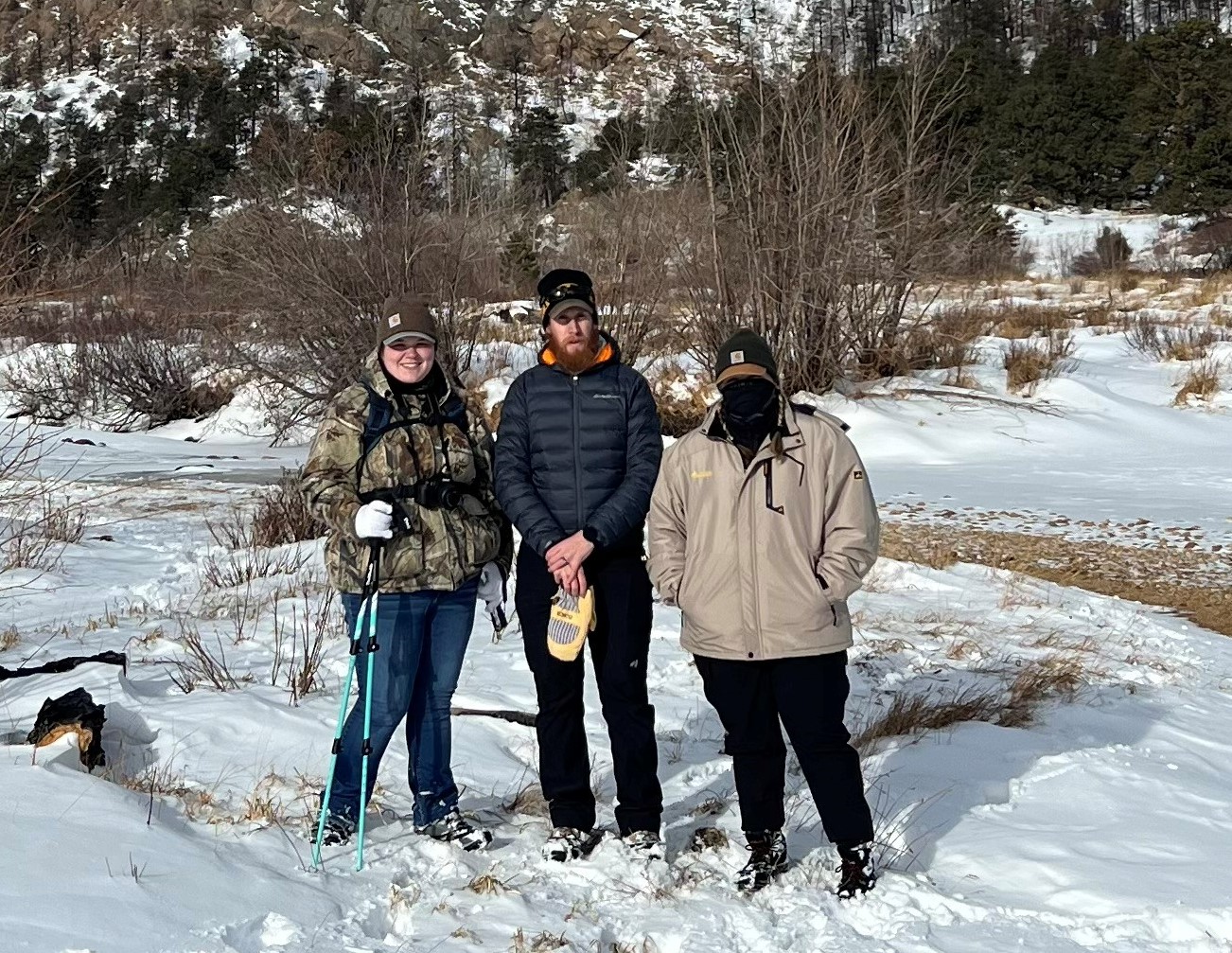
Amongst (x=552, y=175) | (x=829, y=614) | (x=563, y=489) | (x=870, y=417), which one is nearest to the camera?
(x=829, y=614)

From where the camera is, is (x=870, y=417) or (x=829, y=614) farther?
(x=870, y=417)

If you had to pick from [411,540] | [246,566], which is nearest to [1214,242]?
[246,566]

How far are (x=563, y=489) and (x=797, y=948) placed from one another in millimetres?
1494

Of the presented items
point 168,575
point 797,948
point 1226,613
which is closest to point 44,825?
point 797,948

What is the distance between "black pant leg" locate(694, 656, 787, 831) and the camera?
11.2 ft

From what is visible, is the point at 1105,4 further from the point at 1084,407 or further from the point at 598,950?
the point at 598,950

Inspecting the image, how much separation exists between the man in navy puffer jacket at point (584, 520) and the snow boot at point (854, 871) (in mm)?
581

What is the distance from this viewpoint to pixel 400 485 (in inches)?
140

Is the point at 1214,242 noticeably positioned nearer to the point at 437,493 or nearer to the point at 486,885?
the point at 437,493

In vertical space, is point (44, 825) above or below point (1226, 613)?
above

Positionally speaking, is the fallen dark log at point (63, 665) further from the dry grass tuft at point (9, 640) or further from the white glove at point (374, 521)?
the white glove at point (374, 521)

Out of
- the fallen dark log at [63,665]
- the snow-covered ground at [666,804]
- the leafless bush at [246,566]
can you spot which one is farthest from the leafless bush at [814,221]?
the fallen dark log at [63,665]

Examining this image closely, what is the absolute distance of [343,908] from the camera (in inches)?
122

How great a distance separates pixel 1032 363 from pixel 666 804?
15056 mm
